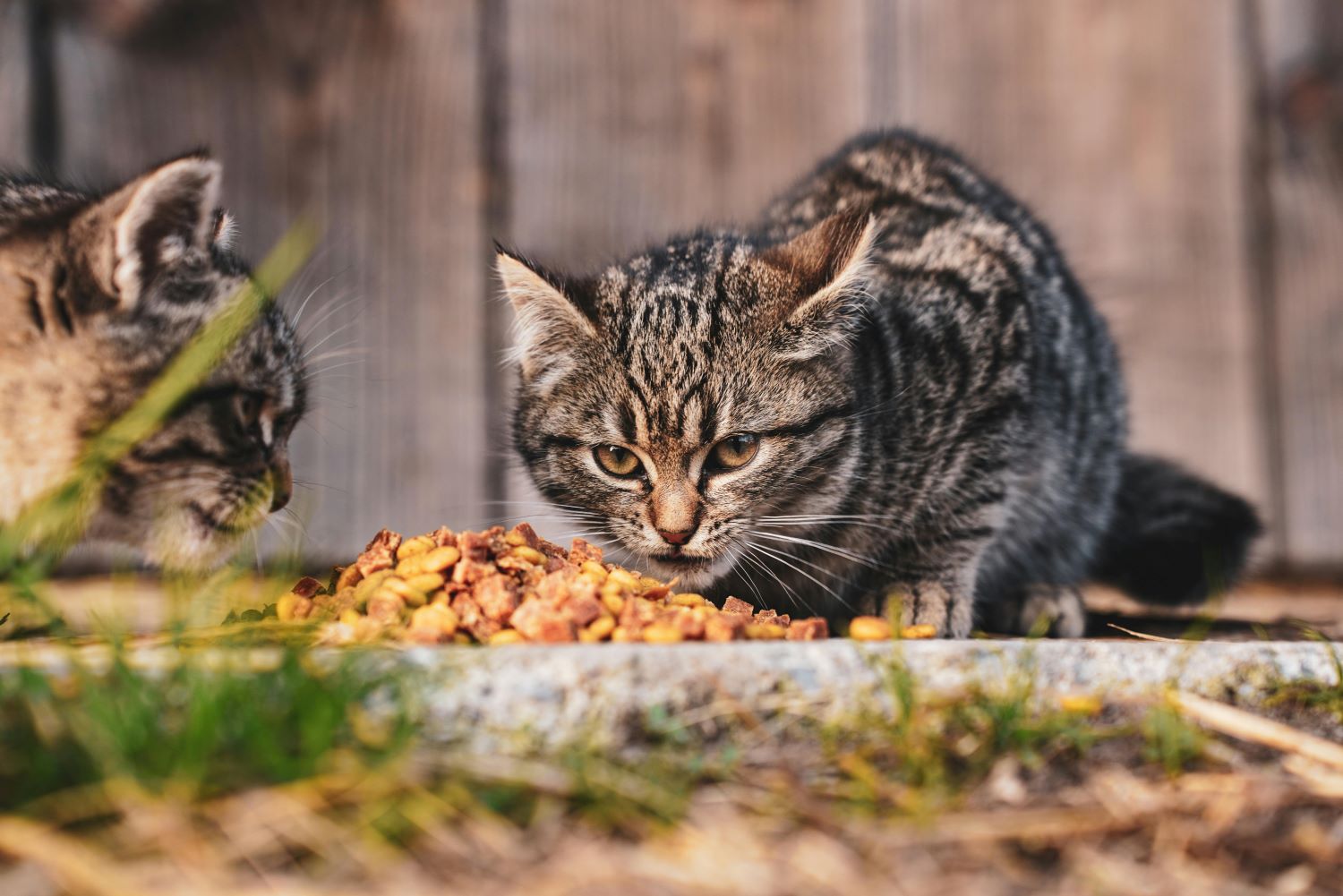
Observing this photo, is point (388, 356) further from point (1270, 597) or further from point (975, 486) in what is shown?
point (1270, 597)

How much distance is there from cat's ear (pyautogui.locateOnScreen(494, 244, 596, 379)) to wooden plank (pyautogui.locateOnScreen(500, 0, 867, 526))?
2.80 ft

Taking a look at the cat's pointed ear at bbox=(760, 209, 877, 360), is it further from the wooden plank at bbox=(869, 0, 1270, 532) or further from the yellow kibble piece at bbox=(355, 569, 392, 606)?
the wooden plank at bbox=(869, 0, 1270, 532)

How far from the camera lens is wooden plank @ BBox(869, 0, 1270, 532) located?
12.0 ft

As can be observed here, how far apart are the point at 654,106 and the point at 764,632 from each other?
2142mm

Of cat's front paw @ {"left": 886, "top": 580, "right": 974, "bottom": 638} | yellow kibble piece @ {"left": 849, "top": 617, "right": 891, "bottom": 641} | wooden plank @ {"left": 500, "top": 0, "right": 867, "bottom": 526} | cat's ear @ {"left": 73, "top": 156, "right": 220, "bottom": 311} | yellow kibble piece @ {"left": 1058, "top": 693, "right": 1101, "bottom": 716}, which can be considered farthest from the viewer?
wooden plank @ {"left": 500, "top": 0, "right": 867, "bottom": 526}

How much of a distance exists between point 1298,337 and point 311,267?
10.3 ft

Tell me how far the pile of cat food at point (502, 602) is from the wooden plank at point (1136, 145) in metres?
2.14

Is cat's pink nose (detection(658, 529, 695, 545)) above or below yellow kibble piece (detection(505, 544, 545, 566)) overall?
above

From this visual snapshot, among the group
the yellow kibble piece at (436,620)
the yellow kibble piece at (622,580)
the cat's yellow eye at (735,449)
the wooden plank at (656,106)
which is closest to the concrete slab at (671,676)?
the yellow kibble piece at (436,620)

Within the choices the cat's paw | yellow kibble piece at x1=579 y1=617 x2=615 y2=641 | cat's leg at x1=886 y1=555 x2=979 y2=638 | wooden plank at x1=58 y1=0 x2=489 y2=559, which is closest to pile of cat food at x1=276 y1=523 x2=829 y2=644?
yellow kibble piece at x1=579 y1=617 x2=615 y2=641

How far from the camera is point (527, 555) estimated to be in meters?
2.16

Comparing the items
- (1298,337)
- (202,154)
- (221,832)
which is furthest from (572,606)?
(1298,337)

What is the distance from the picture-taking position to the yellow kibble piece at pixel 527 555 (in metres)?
2.15

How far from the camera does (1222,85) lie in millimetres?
3688
